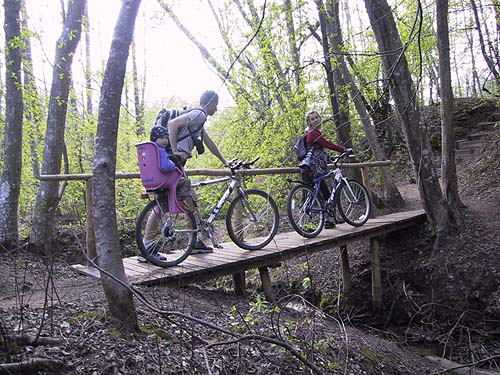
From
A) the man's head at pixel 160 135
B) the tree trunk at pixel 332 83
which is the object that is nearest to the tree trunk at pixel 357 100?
the tree trunk at pixel 332 83

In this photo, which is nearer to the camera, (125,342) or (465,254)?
(125,342)

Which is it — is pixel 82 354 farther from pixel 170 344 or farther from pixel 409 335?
pixel 409 335

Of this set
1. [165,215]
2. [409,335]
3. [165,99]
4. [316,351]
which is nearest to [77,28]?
[165,215]

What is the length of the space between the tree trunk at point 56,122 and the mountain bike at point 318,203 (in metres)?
A: 3.92

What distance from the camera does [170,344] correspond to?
3.07m

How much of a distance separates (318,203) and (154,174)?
3.07m

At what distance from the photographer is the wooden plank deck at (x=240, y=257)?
451 centimetres

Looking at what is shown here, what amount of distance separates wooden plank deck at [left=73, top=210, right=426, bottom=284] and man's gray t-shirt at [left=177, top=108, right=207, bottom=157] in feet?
4.43

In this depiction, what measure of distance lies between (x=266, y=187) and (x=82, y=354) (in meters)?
7.52

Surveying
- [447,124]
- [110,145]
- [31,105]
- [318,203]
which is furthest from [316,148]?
[31,105]

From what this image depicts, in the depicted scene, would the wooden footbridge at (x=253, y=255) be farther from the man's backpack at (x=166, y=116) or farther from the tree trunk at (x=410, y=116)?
the man's backpack at (x=166, y=116)

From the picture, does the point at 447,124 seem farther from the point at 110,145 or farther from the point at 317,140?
the point at 110,145

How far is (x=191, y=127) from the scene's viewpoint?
4957 mm

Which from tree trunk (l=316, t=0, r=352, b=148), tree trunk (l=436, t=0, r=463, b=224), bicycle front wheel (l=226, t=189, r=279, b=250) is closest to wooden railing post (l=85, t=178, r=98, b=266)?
bicycle front wheel (l=226, t=189, r=279, b=250)
